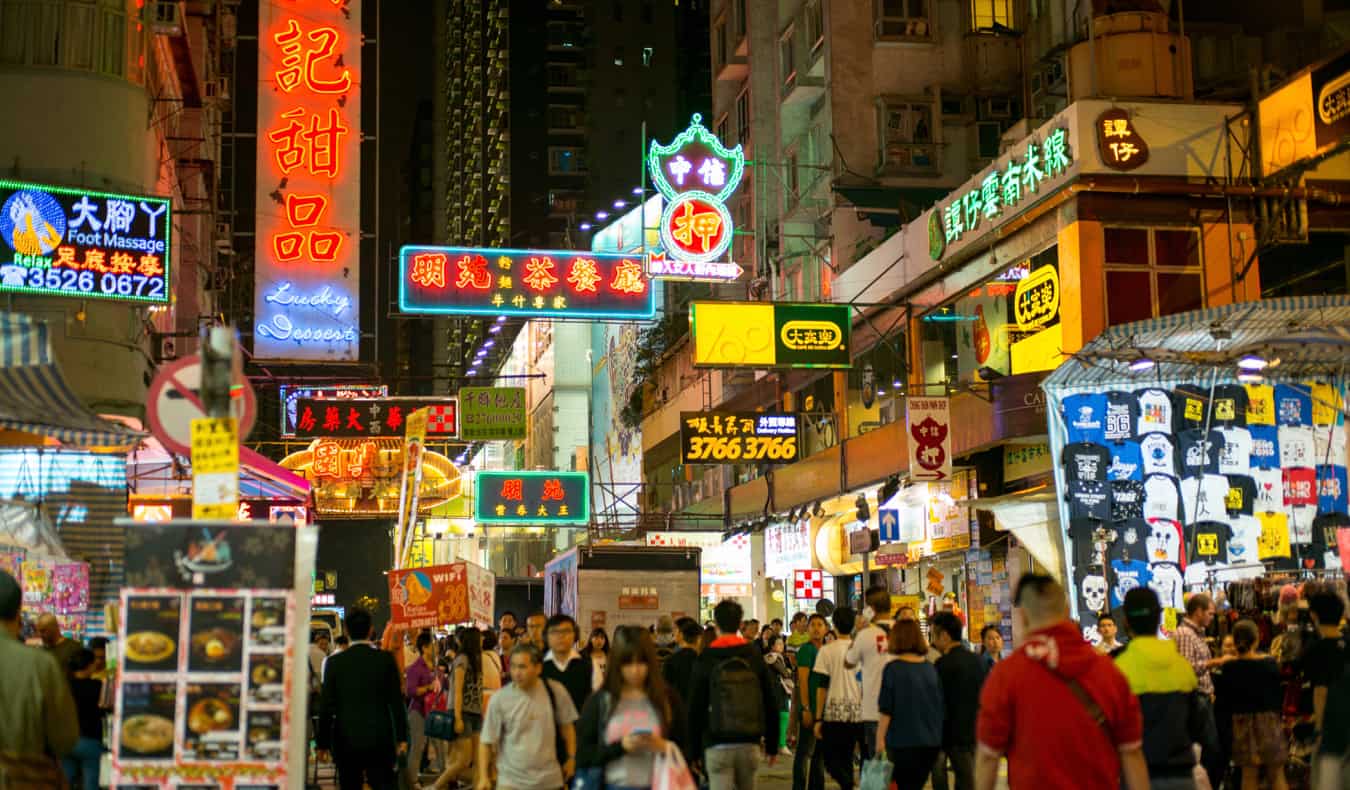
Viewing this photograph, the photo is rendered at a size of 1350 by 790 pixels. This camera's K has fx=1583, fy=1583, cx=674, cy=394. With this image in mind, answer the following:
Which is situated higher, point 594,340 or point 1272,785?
point 594,340

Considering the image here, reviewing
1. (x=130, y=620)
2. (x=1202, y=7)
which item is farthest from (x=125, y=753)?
(x=1202, y=7)

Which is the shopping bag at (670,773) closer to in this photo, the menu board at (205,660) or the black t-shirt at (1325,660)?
the menu board at (205,660)

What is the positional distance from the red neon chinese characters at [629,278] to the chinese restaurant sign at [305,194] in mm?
4425

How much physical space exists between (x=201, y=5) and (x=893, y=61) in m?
13.4

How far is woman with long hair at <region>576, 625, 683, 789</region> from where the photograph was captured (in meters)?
7.69

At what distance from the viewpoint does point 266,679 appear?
7.66m

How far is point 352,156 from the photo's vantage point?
2498 centimetres

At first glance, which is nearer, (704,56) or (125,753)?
(125,753)

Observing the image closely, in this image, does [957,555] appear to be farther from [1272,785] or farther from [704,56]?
[704,56]

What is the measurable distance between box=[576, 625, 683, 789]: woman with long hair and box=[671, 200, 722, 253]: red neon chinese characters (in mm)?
16190

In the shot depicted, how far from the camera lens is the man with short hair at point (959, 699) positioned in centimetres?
1116

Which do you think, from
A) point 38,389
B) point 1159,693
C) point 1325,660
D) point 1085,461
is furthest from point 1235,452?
point 38,389

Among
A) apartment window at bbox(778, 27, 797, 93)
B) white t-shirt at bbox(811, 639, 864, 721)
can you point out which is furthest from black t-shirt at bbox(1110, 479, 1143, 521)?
apartment window at bbox(778, 27, 797, 93)

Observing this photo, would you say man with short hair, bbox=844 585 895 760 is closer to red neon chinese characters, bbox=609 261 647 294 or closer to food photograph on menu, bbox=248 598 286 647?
food photograph on menu, bbox=248 598 286 647
